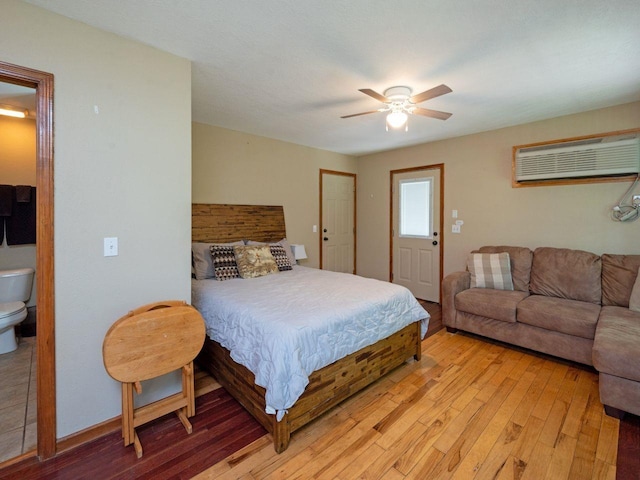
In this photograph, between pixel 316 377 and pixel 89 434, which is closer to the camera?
pixel 89 434

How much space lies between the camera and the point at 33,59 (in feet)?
5.31

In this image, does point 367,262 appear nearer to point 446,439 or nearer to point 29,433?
point 446,439

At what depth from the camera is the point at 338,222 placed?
540cm

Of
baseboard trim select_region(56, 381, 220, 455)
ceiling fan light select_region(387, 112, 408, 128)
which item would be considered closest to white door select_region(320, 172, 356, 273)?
ceiling fan light select_region(387, 112, 408, 128)

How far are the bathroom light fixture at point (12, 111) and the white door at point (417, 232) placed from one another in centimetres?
479

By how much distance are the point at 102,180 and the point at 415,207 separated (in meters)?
4.17

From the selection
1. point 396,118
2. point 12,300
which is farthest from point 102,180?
point 12,300

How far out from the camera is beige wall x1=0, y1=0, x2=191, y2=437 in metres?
1.70

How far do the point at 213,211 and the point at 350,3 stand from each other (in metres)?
2.75

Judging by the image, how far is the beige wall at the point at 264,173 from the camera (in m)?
3.67

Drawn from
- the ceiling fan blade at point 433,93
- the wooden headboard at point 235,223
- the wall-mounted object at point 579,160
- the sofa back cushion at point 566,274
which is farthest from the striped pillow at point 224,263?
the wall-mounted object at point 579,160

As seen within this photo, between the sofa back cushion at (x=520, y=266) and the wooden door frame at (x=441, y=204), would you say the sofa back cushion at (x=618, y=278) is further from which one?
the wooden door frame at (x=441, y=204)

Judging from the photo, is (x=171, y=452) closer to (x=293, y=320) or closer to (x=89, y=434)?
(x=89, y=434)

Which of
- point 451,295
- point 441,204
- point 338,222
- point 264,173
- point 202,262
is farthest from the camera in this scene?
point 338,222
